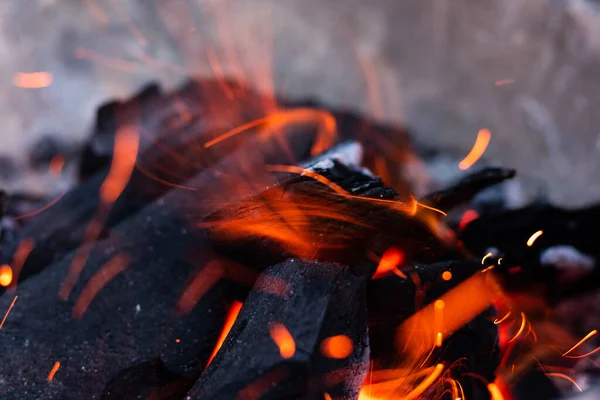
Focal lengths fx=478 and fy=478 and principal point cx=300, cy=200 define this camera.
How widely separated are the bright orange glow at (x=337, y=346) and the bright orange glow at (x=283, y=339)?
0.28 ft

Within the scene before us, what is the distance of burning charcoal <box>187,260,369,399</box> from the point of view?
1.21 metres

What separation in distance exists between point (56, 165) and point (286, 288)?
248 cm

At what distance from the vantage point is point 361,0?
3.50 meters

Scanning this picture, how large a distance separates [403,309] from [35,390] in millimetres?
1223

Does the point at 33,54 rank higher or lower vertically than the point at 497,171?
lower

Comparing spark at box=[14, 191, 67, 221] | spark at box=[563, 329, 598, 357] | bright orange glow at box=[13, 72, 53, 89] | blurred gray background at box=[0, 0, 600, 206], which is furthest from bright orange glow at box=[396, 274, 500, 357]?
bright orange glow at box=[13, 72, 53, 89]

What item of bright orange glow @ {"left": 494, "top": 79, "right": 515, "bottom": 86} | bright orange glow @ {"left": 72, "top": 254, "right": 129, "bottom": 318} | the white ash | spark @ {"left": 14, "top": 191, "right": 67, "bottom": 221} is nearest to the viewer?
bright orange glow @ {"left": 72, "top": 254, "right": 129, "bottom": 318}

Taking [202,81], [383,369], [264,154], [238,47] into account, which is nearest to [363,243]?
[383,369]

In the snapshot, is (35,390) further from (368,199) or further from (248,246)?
(368,199)

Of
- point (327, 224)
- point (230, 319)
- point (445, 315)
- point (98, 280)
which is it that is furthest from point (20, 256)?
point (445, 315)

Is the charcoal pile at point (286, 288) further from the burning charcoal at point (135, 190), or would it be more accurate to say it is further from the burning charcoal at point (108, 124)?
the burning charcoal at point (108, 124)

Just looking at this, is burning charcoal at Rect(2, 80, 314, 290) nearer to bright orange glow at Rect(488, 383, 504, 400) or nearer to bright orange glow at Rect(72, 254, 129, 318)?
bright orange glow at Rect(72, 254, 129, 318)

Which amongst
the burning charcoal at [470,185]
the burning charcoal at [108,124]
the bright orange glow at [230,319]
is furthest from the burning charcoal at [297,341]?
the burning charcoal at [108,124]

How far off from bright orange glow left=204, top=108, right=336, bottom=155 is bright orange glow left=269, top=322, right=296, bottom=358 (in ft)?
4.39
